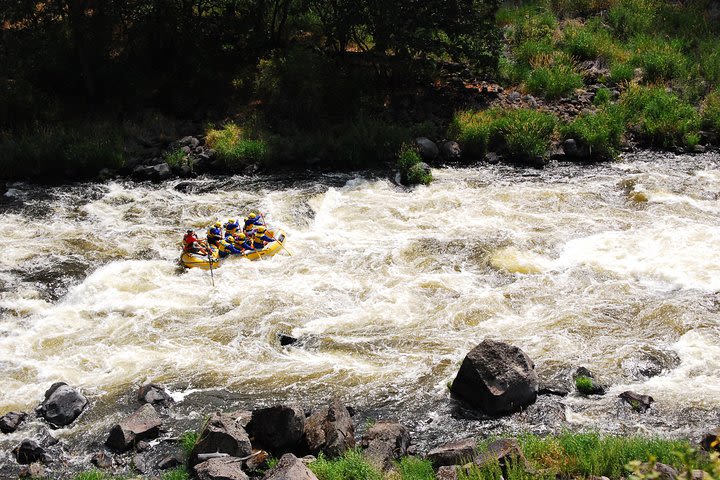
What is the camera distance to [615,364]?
1034 cm

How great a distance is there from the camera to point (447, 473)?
7469mm

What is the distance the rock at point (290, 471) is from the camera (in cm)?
728

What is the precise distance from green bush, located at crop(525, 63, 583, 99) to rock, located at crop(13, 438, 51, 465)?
1714 cm

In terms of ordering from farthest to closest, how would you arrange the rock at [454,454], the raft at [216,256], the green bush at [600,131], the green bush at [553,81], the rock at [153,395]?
the green bush at [553,81] → the green bush at [600,131] → the raft at [216,256] → the rock at [153,395] → the rock at [454,454]

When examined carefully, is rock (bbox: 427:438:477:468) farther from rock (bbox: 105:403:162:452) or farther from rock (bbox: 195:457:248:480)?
rock (bbox: 105:403:162:452)

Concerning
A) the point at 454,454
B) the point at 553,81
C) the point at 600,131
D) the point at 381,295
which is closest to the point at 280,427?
the point at 454,454

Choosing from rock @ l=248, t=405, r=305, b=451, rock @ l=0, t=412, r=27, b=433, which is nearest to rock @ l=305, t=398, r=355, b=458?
rock @ l=248, t=405, r=305, b=451

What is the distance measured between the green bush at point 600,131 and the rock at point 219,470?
14190 millimetres

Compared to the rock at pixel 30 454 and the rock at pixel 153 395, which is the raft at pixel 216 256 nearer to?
the rock at pixel 153 395

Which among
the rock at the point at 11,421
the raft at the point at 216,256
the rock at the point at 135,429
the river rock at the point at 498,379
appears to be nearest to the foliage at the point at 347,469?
the river rock at the point at 498,379

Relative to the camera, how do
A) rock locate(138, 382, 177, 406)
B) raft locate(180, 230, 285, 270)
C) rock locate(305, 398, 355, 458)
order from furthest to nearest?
raft locate(180, 230, 285, 270), rock locate(138, 382, 177, 406), rock locate(305, 398, 355, 458)

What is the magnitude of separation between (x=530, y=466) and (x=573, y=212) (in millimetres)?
9508

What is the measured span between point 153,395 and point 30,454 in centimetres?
166

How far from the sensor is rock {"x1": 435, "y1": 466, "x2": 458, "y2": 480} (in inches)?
291
